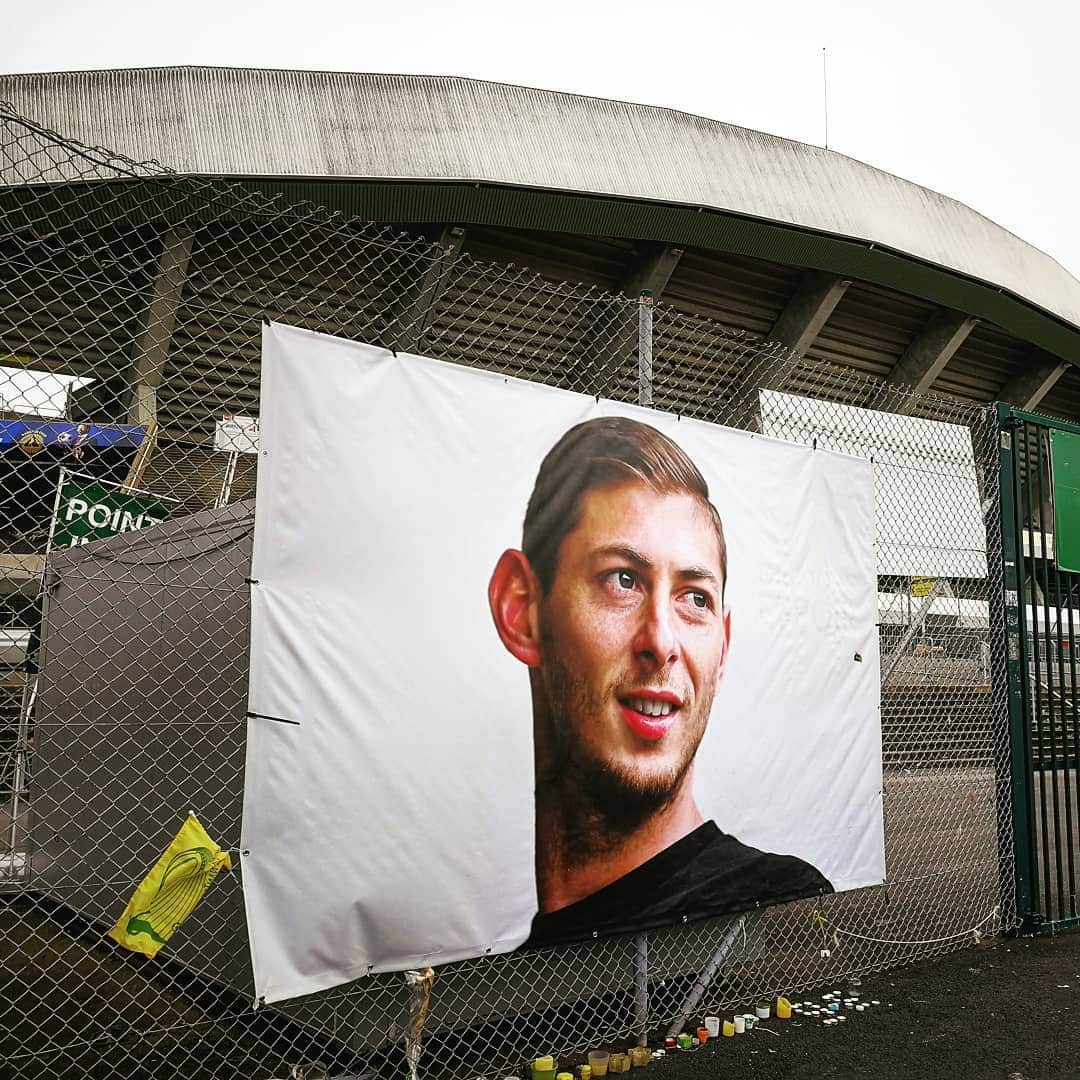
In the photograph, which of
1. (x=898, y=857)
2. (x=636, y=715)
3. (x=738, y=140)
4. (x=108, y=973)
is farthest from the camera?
(x=738, y=140)

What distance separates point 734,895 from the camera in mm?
4156

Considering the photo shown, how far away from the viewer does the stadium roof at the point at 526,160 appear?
942 cm

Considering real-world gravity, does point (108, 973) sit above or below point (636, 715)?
below

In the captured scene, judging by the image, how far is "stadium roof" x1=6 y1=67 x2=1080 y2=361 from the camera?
942 centimetres

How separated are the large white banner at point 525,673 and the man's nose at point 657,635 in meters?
0.01

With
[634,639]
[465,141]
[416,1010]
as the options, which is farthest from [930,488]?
[465,141]

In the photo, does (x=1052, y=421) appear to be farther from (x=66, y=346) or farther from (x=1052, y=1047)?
(x=66, y=346)

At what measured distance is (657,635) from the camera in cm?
392

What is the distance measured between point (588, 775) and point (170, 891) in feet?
4.98

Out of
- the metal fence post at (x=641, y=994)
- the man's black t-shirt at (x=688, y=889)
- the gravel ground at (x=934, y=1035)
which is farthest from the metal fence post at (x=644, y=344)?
the gravel ground at (x=934, y=1035)

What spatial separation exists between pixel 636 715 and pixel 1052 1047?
2.14 meters

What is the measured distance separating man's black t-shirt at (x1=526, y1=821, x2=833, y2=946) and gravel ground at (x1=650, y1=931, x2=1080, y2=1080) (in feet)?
1.68

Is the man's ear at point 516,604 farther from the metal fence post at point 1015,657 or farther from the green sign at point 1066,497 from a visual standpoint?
the green sign at point 1066,497

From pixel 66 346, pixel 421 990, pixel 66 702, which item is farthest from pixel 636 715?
pixel 66 346
